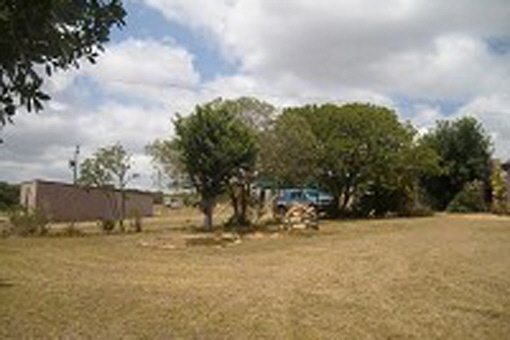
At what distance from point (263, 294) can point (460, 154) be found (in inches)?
1784

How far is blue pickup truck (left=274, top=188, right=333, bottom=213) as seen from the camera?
148ft

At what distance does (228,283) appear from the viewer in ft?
Answer: 42.0

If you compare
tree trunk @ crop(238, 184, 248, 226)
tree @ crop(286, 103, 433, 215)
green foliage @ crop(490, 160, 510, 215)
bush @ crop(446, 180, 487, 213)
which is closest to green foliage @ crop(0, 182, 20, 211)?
tree trunk @ crop(238, 184, 248, 226)

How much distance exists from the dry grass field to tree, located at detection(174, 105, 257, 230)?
12013 mm

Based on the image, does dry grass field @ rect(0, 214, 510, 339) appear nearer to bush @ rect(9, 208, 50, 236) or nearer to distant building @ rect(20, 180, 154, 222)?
bush @ rect(9, 208, 50, 236)

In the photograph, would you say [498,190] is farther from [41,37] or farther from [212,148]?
[41,37]

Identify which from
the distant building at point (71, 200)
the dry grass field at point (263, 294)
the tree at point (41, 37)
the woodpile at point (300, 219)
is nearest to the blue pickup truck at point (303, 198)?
the woodpile at point (300, 219)

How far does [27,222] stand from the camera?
31.2 meters

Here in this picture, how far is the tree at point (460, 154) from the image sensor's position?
52625 millimetres

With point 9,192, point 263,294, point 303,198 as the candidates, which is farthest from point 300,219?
point 9,192

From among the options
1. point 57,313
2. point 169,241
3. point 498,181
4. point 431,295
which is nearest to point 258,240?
point 169,241

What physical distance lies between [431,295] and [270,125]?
26.8m

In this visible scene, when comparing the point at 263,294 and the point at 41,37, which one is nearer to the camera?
the point at 41,37

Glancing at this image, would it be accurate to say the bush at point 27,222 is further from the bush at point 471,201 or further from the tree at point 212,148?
the bush at point 471,201
